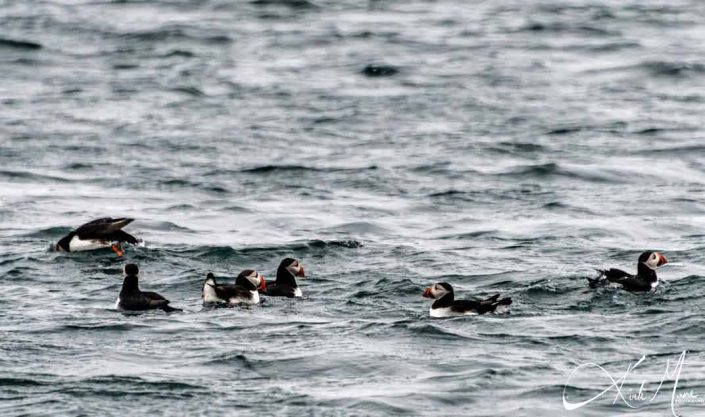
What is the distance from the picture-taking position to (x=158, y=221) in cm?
2314

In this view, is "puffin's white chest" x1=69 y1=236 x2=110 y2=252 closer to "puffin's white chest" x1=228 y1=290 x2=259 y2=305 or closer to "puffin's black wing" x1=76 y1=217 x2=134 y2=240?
"puffin's black wing" x1=76 y1=217 x2=134 y2=240

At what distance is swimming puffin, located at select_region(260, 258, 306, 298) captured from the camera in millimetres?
17906

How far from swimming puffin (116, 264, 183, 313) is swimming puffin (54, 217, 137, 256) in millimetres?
3531

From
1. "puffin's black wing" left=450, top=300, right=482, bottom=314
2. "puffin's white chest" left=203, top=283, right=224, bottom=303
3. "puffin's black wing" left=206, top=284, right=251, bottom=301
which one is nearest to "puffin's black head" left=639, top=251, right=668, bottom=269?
"puffin's black wing" left=450, top=300, right=482, bottom=314

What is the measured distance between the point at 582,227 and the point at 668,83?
1335cm

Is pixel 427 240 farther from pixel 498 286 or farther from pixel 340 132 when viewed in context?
pixel 340 132

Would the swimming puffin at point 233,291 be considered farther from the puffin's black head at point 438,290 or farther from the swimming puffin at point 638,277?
the swimming puffin at point 638,277

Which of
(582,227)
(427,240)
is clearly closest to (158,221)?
(427,240)

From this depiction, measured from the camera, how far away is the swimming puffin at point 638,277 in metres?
→ 17.6

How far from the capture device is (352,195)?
996 inches

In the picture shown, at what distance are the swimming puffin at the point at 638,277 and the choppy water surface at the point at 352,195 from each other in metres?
0.25

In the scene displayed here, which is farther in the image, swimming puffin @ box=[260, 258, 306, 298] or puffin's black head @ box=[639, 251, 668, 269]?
puffin's black head @ box=[639, 251, 668, 269]

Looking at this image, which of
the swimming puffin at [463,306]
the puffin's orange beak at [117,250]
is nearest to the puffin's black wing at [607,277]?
the swimming puffin at [463,306]
